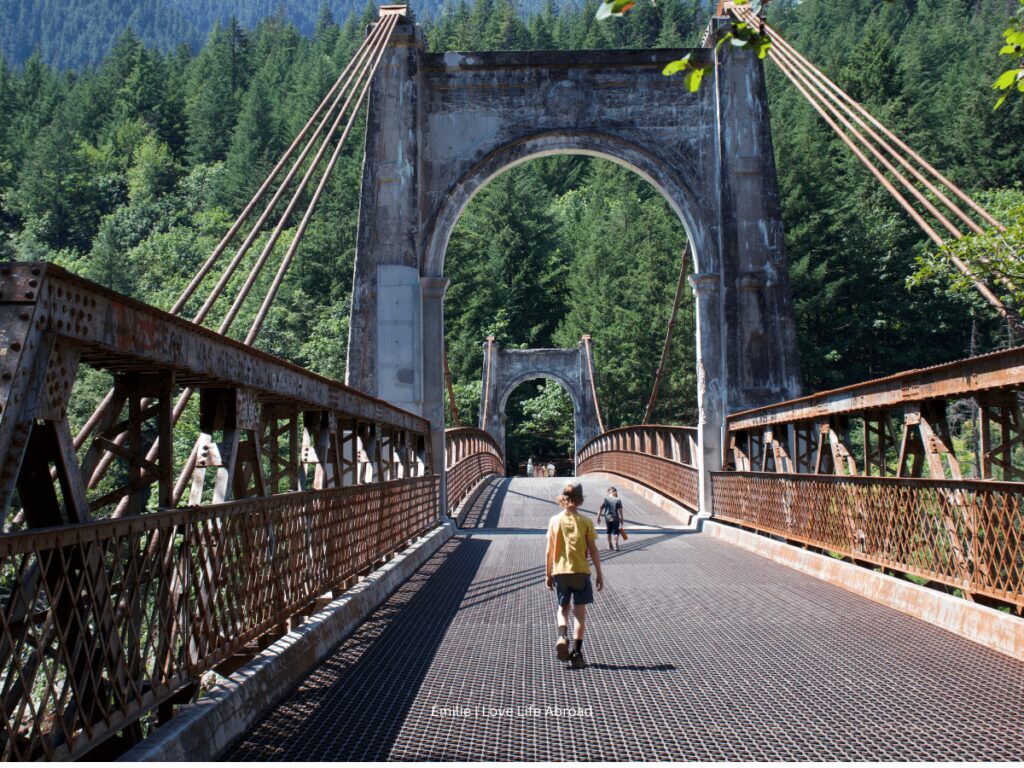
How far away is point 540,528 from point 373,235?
15.0 ft

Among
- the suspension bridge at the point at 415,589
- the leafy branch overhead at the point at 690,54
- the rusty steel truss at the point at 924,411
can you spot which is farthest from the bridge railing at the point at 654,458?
the leafy branch overhead at the point at 690,54

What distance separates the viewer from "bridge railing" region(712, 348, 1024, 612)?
550 centimetres

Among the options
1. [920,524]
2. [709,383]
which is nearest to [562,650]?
[920,524]

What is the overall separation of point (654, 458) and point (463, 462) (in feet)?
11.4

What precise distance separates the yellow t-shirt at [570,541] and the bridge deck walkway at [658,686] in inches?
16.9

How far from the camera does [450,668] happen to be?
5.13 m

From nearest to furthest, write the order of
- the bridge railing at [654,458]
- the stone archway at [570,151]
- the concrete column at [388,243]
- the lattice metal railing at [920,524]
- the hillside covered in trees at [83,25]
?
the lattice metal railing at [920,524] → the stone archway at [570,151] → the concrete column at [388,243] → the bridge railing at [654,458] → the hillside covered in trees at [83,25]

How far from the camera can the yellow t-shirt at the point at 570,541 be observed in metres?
5.75

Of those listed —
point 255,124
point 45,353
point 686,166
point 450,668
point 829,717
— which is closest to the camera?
point 45,353

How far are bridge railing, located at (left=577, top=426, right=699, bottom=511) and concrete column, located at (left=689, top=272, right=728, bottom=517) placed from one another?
16.5 inches

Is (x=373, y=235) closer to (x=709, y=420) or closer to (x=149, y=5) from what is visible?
(x=709, y=420)

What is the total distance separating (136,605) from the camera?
3.46m

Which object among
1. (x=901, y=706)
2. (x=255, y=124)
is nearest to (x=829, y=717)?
(x=901, y=706)

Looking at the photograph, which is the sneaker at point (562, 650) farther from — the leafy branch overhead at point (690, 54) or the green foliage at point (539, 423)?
the green foliage at point (539, 423)
